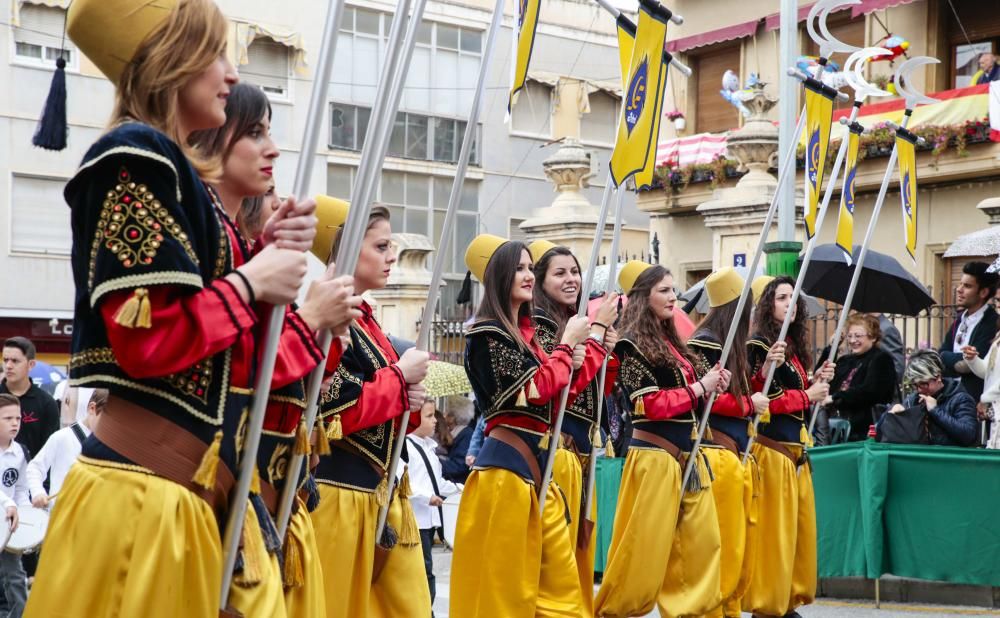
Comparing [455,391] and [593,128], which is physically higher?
[593,128]

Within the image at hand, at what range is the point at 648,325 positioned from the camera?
7812mm

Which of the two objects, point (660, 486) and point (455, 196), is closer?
point (455, 196)

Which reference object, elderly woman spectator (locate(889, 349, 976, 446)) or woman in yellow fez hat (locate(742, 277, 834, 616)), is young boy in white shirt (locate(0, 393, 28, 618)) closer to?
woman in yellow fez hat (locate(742, 277, 834, 616))

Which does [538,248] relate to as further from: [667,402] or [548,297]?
[667,402]

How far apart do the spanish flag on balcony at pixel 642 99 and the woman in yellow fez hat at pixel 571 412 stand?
61 centimetres

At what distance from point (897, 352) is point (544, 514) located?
213 inches

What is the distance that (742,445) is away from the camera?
8453mm

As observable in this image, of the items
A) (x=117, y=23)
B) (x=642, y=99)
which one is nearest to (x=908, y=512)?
(x=642, y=99)

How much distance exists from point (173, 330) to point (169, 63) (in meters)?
0.61

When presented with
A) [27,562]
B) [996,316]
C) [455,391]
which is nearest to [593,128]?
[455,391]

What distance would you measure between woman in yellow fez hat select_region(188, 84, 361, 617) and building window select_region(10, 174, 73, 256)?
83.5 ft

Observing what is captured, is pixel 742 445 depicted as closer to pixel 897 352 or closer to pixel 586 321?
pixel 586 321

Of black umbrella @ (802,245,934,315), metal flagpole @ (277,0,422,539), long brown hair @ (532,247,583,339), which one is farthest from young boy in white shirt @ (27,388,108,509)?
black umbrella @ (802,245,934,315)

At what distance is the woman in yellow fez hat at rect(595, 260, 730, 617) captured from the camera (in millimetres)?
7660
